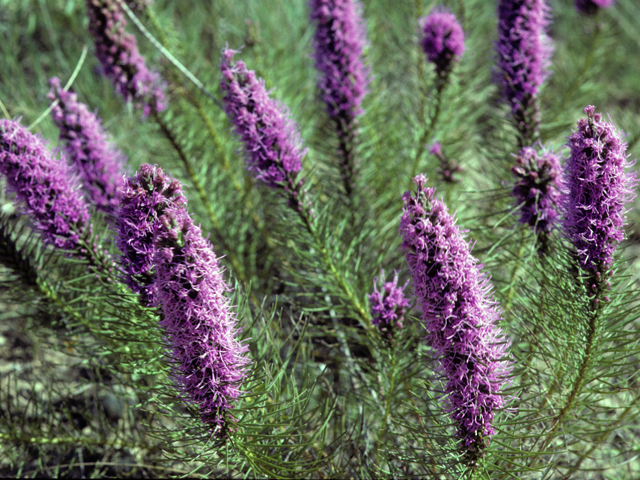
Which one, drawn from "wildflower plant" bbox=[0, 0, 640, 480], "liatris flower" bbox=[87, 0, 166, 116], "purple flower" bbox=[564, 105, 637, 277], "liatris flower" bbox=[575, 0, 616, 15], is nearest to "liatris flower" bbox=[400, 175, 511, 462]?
"wildflower plant" bbox=[0, 0, 640, 480]

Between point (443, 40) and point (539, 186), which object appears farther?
point (443, 40)

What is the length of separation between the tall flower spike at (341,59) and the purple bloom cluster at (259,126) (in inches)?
21.5

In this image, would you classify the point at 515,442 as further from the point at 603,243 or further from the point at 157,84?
the point at 157,84

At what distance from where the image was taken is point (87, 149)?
7.81 feet

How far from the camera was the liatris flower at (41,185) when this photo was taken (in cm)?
193

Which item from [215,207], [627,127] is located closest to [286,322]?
[215,207]

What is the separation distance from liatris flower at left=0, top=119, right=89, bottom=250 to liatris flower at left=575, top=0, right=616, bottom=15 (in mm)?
3527

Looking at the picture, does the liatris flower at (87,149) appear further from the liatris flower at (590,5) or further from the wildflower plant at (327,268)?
the liatris flower at (590,5)

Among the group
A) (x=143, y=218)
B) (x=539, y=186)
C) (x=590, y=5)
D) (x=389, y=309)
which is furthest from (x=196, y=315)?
(x=590, y=5)

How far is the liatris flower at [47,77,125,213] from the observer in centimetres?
234

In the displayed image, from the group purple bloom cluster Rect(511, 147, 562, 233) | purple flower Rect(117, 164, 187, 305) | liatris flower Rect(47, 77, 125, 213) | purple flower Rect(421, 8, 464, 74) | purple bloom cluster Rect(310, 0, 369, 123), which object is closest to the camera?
purple flower Rect(117, 164, 187, 305)

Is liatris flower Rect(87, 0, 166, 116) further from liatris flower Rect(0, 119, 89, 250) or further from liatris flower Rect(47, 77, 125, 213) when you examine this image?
liatris flower Rect(0, 119, 89, 250)

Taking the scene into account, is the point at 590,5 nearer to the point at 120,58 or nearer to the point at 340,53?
the point at 340,53

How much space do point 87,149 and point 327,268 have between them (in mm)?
1228
